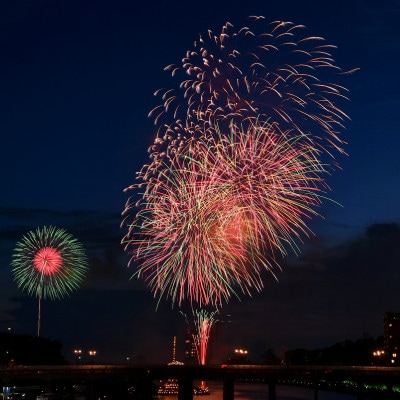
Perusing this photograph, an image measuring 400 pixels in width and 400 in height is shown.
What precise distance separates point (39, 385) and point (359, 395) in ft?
215

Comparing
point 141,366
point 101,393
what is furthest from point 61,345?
point 141,366

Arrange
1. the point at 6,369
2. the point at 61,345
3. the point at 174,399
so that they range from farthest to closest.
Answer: the point at 61,345 → the point at 174,399 → the point at 6,369

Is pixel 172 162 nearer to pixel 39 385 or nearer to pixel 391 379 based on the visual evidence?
pixel 391 379

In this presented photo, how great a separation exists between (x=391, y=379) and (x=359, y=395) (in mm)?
10577

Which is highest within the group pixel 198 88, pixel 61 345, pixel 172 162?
pixel 198 88

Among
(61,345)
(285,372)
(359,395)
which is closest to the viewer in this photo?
(285,372)

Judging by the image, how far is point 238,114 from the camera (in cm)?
5956

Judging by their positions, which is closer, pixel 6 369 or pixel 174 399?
pixel 6 369

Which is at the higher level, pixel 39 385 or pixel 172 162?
pixel 172 162

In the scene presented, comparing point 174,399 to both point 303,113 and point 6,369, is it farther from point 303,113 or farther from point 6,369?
point 303,113

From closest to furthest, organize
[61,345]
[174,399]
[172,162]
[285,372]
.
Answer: [172,162]
[285,372]
[174,399]
[61,345]

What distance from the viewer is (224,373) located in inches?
5030

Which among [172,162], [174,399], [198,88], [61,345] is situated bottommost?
[174,399]

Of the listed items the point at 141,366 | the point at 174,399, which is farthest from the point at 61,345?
the point at 141,366
